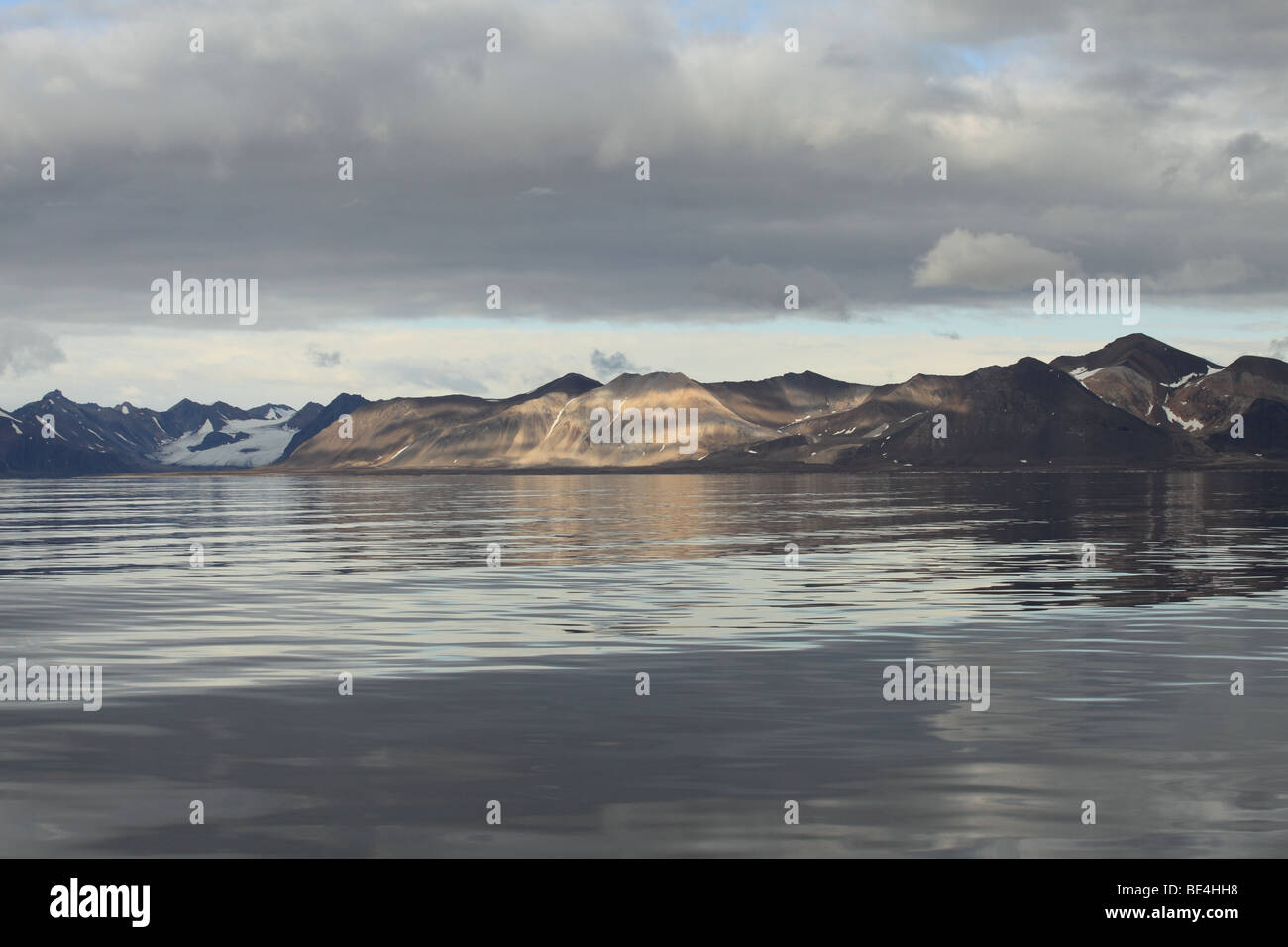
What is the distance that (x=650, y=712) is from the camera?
28062mm

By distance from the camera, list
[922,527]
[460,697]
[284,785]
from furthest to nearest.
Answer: [922,527], [460,697], [284,785]

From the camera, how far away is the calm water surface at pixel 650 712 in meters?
19.1

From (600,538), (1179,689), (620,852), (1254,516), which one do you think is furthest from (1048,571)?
(1254,516)

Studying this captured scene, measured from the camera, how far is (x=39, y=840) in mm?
18500

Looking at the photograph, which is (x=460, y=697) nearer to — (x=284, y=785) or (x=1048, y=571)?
(x=284, y=785)

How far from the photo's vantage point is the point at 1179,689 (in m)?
Answer: 30.6

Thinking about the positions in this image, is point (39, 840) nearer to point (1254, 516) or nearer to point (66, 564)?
point (66, 564)

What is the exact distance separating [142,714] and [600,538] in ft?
215

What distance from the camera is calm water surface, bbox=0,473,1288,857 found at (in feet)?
62.7
